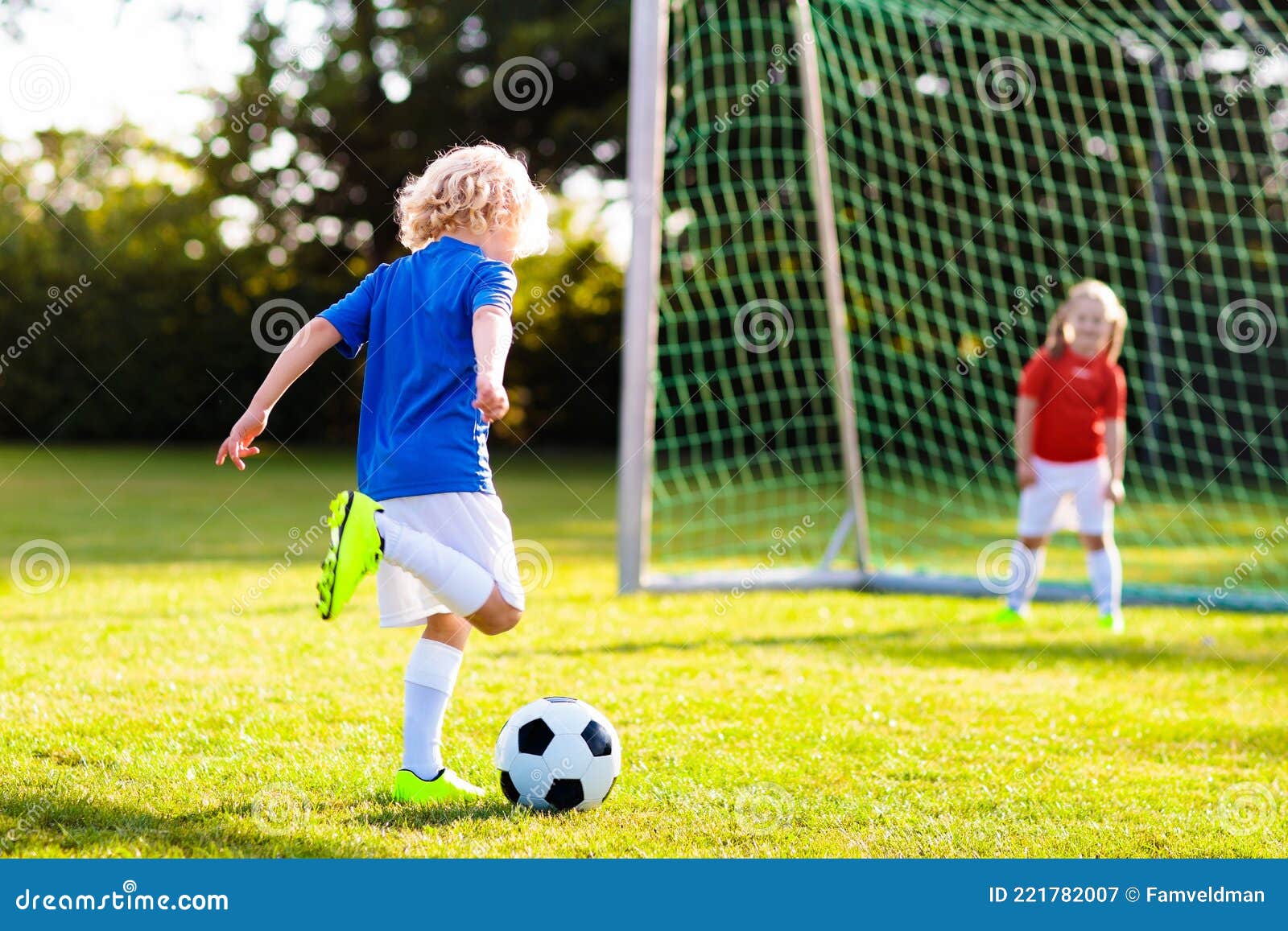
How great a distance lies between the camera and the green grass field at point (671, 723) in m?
2.62

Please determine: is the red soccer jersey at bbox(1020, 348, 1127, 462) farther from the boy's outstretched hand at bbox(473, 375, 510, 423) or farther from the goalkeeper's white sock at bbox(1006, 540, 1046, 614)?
the boy's outstretched hand at bbox(473, 375, 510, 423)

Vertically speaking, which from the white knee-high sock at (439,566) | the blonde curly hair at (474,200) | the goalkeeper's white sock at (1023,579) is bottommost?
the goalkeeper's white sock at (1023,579)

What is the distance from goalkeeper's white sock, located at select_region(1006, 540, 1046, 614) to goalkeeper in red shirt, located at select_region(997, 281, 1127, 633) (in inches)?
2.7

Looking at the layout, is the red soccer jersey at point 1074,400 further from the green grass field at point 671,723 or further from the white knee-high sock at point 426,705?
the white knee-high sock at point 426,705

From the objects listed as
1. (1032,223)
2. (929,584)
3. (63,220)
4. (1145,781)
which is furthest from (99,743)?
(63,220)

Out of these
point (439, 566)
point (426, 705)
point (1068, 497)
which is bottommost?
point (426, 705)

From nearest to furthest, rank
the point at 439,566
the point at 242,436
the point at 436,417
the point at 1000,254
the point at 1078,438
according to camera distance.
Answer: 1. the point at 439,566
2. the point at 436,417
3. the point at 242,436
4. the point at 1078,438
5. the point at 1000,254

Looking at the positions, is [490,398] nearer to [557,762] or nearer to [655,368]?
[557,762]

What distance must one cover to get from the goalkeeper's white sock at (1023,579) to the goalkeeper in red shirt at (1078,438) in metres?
0.07

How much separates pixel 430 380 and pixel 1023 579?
3.93 meters

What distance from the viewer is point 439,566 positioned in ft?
8.55

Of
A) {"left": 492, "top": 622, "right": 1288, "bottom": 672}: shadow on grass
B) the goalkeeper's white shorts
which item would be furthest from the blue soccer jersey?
the goalkeeper's white shorts

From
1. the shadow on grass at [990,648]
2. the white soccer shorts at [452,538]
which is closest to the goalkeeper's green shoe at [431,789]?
the white soccer shorts at [452,538]

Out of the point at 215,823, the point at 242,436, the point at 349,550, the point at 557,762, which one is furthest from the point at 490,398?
the point at 215,823
